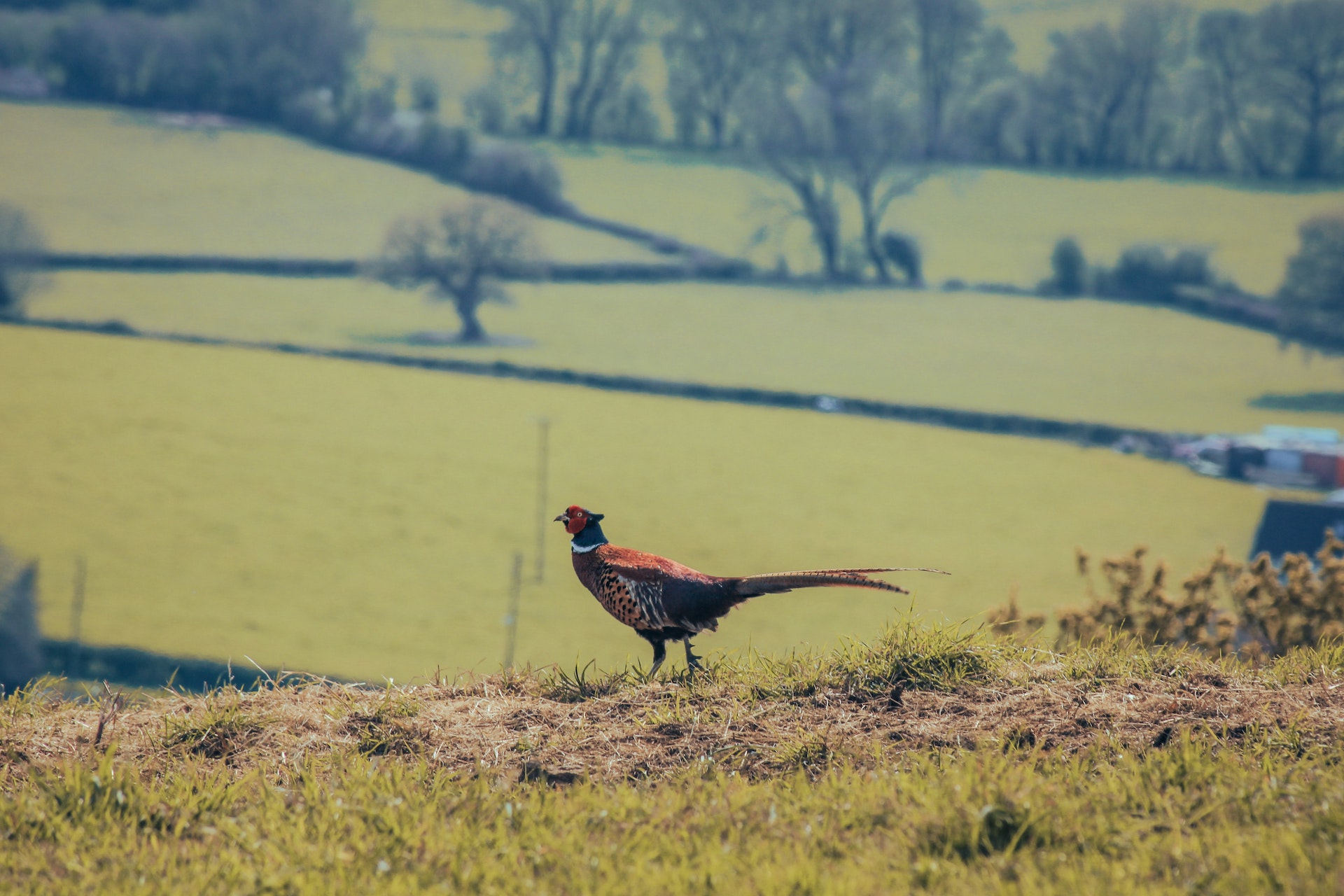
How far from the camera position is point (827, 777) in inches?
251

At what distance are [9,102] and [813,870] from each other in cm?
14539

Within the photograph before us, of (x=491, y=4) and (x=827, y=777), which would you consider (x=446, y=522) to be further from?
(x=491, y=4)

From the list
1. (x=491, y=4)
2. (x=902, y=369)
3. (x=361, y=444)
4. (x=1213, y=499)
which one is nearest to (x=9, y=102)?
(x=491, y=4)

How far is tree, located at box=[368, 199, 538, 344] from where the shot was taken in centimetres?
9219

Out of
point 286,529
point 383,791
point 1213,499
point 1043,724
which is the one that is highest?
point 1043,724

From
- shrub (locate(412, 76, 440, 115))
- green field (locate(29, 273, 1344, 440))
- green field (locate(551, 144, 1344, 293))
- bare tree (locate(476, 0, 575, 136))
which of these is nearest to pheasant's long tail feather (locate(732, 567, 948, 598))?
green field (locate(29, 273, 1344, 440))

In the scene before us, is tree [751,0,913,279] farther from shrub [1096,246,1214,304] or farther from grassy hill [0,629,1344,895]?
grassy hill [0,629,1344,895]

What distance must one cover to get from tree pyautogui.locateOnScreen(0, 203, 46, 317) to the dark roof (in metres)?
82.7

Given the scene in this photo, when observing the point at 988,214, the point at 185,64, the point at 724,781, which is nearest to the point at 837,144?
the point at 988,214

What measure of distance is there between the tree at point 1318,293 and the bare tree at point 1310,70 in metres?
38.3

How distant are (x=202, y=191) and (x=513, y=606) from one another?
83.6 meters

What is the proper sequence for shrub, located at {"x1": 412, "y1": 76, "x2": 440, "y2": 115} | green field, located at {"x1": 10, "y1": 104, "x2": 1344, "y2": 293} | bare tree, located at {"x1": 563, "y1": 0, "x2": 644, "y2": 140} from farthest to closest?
bare tree, located at {"x1": 563, "y1": 0, "x2": 644, "y2": 140} → shrub, located at {"x1": 412, "y1": 76, "x2": 440, "y2": 115} → green field, located at {"x1": 10, "y1": 104, "x2": 1344, "y2": 293}

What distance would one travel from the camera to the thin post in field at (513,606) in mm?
43625

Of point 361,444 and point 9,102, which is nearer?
Result: point 361,444
